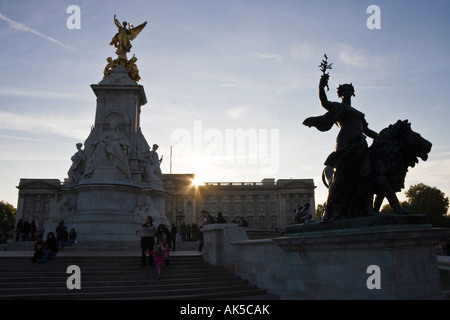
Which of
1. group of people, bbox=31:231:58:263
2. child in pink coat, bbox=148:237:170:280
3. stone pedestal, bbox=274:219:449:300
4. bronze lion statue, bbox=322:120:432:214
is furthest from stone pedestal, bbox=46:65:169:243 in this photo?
bronze lion statue, bbox=322:120:432:214

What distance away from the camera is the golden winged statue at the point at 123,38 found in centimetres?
2844

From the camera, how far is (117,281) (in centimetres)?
1090

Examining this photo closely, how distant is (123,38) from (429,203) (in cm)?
6709

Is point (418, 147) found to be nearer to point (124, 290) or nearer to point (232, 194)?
point (124, 290)

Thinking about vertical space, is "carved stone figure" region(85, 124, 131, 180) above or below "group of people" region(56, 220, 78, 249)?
above

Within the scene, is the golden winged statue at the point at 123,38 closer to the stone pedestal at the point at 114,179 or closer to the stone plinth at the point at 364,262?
the stone pedestal at the point at 114,179

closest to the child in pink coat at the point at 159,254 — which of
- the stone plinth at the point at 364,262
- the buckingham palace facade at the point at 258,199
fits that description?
the stone plinth at the point at 364,262

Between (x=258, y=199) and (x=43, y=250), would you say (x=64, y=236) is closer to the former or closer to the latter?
(x=43, y=250)

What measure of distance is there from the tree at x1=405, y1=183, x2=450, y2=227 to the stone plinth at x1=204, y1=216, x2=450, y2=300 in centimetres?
7072

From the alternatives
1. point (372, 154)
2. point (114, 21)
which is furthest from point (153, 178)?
Answer: point (372, 154)

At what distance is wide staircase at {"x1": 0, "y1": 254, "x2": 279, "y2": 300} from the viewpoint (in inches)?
388

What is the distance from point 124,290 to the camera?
10289mm

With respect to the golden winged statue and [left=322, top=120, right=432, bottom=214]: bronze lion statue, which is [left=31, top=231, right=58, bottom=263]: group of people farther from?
the golden winged statue

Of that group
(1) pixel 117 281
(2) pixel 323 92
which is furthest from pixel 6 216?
(2) pixel 323 92
